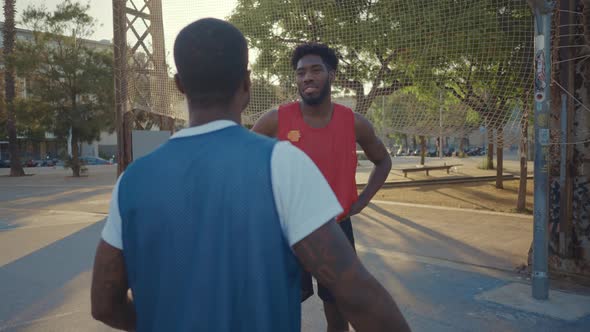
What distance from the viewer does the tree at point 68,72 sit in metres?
24.1

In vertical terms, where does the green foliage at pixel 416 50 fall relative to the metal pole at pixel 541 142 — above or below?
above

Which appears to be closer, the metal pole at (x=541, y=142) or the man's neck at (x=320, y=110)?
the man's neck at (x=320, y=110)

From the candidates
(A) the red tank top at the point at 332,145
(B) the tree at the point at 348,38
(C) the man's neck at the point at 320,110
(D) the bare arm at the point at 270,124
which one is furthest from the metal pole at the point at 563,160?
(B) the tree at the point at 348,38

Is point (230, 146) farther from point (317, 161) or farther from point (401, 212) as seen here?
point (401, 212)

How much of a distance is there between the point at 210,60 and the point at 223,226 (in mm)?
421

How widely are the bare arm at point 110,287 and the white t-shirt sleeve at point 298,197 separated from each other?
1.56ft

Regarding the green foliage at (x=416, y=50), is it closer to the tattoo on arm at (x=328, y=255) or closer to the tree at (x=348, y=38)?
the tree at (x=348, y=38)

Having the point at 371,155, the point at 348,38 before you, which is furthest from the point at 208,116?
the point at 348,38

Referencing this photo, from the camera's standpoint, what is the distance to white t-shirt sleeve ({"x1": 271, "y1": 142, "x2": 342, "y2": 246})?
113cm

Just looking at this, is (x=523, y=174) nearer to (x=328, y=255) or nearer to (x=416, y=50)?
(x=416, y=50)

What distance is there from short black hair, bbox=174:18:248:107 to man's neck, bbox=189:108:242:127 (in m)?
0.02

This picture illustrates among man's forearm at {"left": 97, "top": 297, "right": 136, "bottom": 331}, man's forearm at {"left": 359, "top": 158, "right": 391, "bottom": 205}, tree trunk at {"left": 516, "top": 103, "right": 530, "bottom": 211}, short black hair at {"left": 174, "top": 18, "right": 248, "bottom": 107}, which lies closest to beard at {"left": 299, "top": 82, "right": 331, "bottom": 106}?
man's forearm at {"left": 359, "top": 158, "right": 391, "bottom": 205}

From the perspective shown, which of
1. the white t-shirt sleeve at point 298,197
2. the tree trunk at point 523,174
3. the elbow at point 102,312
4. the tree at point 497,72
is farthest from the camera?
the tree trunk at point 523,174

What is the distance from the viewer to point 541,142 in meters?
4.31
